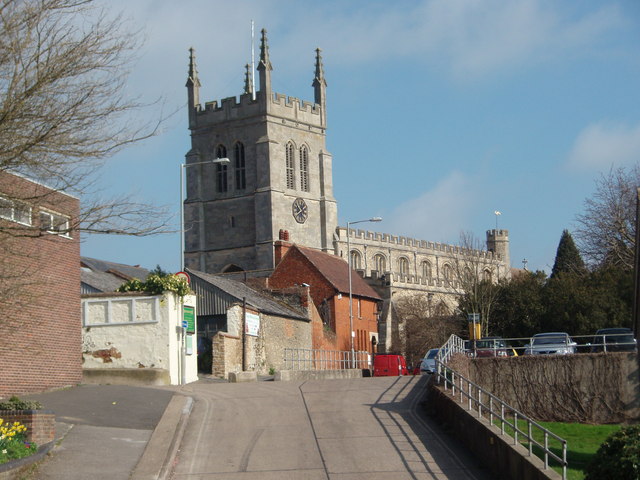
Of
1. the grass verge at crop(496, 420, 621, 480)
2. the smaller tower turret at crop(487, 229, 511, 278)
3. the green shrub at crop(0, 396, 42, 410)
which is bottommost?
the grass verge at crop(496, 420, 621, 480)

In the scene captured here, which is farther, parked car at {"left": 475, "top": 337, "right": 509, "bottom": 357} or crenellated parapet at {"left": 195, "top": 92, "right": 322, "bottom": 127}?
crenellated parapet at {"left": 195, "top": 92, "right": 322, "bottom": 127}

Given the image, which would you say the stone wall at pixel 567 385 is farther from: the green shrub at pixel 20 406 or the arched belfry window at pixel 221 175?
the arched belfry window at pixel 221 175

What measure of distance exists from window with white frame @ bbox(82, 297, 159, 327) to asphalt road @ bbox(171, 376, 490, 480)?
4276mm

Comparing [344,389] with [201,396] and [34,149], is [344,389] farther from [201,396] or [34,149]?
[34,149]

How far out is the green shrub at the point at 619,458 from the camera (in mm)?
13648

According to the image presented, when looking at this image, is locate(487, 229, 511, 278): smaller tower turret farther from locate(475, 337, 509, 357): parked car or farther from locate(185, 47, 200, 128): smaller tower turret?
locate(475, 337, 509, 357): parked car

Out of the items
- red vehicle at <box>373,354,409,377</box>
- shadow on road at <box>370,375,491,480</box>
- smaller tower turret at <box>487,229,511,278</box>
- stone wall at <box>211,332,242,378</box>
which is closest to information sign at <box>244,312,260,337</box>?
stone wall at <box>211,332,242,378</box>

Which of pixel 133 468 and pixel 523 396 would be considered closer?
pixel 133 468

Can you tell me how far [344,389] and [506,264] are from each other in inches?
4346

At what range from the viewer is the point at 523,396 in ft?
119

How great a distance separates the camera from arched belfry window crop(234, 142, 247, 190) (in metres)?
101

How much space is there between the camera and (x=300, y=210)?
328 feet

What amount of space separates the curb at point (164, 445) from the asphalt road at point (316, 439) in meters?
0.17

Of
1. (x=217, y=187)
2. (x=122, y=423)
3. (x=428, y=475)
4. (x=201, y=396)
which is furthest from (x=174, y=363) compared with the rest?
(x=217, y=187)
